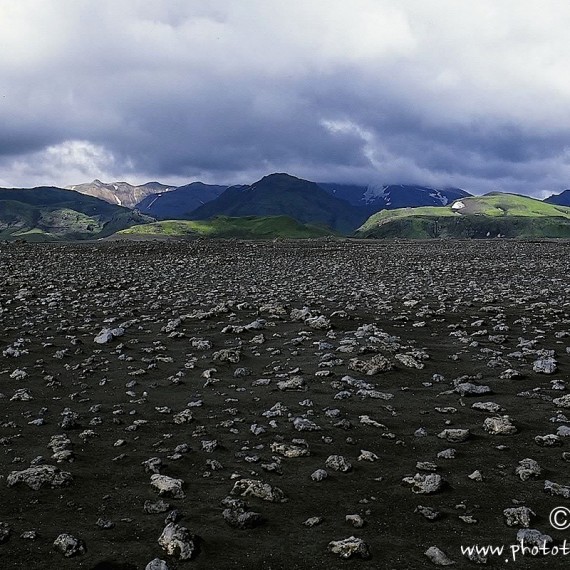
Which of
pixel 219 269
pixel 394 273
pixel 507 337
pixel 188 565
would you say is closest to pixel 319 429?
pixel 188 565

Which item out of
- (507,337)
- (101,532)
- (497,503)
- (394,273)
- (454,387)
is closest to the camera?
(101,532)

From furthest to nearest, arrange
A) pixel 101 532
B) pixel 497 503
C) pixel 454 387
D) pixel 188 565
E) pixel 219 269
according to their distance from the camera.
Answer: pixel 219 269 < pixel 454 387 < pixel 497 503 < pixel 101 532 < pixel 188 565

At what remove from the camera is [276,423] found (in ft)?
33.6

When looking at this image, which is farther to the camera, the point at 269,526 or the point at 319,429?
the point at 319,429

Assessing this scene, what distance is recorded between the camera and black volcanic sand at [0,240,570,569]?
6.60m

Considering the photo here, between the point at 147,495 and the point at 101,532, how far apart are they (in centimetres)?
98

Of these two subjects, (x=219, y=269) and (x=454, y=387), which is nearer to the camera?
(x=454, y=387)

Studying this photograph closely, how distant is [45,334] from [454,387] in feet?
40.8

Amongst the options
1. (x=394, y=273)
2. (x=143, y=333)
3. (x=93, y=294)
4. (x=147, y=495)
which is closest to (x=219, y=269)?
(x=394, y=273)

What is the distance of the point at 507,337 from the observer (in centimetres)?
1673

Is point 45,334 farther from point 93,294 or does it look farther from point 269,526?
point 269,526

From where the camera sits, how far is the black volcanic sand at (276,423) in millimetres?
6598

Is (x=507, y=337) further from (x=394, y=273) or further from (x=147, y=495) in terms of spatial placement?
(x=394, y=273)

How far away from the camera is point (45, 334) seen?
17750 millimetres
